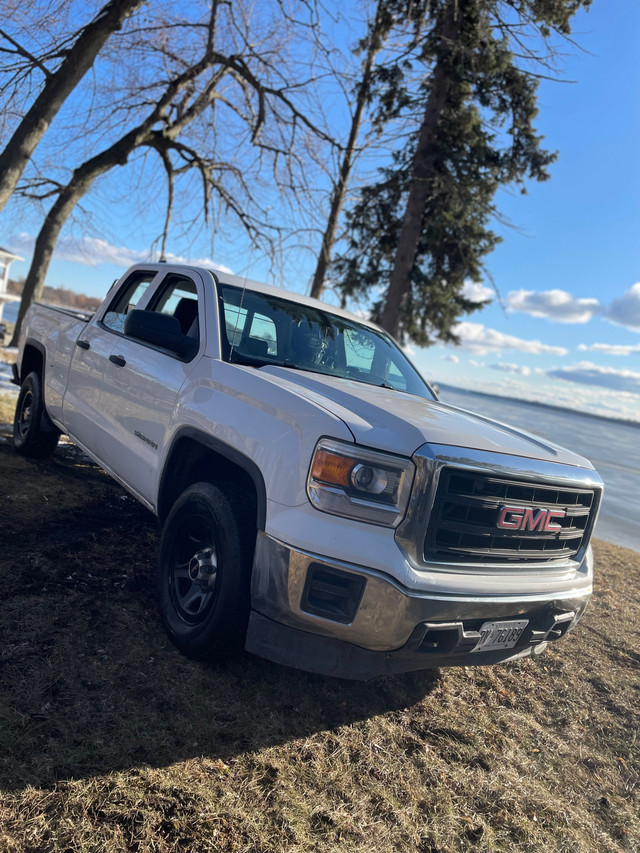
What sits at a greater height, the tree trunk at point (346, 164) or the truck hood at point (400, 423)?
the tree trunk at point (346, 164)

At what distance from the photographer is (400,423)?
271 cm

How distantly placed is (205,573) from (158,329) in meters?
1.40

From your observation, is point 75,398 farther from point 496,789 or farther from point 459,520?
point 496,789

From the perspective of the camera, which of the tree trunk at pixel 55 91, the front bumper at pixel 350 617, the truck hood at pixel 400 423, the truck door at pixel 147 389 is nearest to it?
the front bumper at pixel 350 617

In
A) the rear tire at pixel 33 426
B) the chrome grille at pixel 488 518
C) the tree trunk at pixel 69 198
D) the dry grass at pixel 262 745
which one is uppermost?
the tree trunk at pixel 69 198

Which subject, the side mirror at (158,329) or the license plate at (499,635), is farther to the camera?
the side mirror at (158,329)

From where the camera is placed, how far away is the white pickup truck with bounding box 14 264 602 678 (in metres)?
2.55

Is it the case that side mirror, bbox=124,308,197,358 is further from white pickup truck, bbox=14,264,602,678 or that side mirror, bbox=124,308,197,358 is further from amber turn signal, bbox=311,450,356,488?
amber turn signal, bbox=311,450,356,488

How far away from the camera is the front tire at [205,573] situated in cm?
281

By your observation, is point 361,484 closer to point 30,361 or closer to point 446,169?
point 30,361

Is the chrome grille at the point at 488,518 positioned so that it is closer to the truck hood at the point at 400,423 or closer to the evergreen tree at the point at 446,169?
the truck hood at the point at 400,423

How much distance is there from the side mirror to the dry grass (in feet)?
5.04

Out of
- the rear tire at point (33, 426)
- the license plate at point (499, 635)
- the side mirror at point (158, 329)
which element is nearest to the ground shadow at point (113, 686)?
the license plate at point (499, 635)

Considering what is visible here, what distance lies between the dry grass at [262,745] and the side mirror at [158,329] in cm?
154
